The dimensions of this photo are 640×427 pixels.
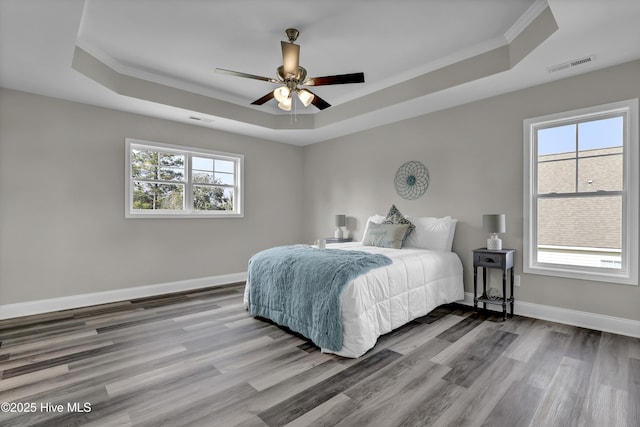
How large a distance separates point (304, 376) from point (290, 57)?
8.58 feet

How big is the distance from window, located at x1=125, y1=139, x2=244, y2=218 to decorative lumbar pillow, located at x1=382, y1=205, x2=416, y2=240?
257cm

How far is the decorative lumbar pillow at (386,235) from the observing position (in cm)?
412

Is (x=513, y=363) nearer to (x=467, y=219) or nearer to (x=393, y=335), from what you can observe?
(x=393, y=335)

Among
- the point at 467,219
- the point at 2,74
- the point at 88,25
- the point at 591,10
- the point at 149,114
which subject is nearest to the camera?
the point at 591,10

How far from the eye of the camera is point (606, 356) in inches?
100

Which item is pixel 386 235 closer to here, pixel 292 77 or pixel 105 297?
pixel 292 77

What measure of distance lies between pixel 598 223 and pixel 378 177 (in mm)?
2756

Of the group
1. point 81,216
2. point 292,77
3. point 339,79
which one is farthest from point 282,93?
point 81,216

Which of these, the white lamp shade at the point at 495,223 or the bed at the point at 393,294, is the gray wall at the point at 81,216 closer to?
the bed at the point at 393,294

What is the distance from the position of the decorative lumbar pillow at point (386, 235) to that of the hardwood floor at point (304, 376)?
107cm

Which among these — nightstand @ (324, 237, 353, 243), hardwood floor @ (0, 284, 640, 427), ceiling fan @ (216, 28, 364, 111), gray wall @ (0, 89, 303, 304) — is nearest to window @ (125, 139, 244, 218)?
gray wall @ (0, 89, 303, 304)

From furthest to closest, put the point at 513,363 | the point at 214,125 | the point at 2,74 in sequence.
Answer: the point at 214,125
the point at 2,74
the point at 513,363

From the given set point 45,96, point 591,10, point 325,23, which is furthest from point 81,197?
point 591,10

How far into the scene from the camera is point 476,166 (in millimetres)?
4027
